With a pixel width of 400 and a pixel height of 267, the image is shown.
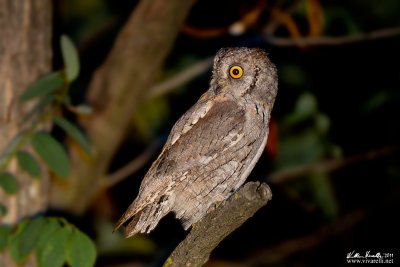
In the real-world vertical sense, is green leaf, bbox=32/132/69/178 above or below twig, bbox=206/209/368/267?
above

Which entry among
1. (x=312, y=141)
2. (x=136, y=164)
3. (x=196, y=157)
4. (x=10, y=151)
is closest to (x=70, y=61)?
(x=10, y=151)

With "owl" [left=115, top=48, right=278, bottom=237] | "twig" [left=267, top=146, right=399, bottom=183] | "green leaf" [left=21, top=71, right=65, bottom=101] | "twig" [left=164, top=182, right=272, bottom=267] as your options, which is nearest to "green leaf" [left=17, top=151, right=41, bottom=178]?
"green leaf" [left=21, top=71, right=65, bottom=101]

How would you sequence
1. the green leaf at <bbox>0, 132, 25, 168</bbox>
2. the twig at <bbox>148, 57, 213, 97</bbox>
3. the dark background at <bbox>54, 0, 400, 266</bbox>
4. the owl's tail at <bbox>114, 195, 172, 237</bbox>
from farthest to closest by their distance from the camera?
the dark background at <bbox>54, 0, 400, 266</bbox>, the twig at <bbox>148, 57, 213, 97</bbox>, the green leaf at <bbox>0, 132, 25, 168</bbox>, the owl's tail at <bbox>114, 195, 172, 237</bbox>


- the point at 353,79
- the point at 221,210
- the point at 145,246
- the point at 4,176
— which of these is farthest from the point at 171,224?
the point at 221,210

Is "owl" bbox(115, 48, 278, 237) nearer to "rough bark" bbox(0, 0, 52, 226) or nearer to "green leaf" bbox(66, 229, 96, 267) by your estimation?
"green leaf" bbox(66, 229, 96, 267)

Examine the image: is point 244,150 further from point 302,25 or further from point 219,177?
point 302,25

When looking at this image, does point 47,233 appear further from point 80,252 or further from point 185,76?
point 185,76

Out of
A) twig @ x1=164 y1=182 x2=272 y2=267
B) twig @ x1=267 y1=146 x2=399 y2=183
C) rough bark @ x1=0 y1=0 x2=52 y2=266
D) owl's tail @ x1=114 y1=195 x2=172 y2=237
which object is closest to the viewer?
twig @ x1=164 y1=182 x2=272 y2=267

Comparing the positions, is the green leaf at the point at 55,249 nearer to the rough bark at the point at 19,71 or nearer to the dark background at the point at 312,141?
the rough bark at the point at 19,71
